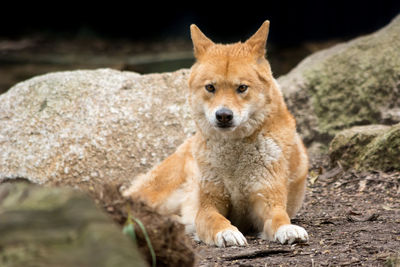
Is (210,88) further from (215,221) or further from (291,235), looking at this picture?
(291,235)

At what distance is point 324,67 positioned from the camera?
766 cm

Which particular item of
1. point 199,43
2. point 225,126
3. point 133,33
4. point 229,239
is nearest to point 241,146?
point 225,126

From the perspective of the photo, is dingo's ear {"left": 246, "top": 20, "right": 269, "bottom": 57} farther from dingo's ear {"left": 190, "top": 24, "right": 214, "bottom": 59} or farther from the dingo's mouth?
the dingo's mouth

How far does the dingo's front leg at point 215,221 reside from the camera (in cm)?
398

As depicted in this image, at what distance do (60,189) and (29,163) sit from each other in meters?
4.49

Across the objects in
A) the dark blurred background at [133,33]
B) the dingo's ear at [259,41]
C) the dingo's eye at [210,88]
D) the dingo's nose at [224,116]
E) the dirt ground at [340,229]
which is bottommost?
the dirt ground at [340,229]

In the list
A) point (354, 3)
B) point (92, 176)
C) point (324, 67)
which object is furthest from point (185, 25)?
point (92, 176)

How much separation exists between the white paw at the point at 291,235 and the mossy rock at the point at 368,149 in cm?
244

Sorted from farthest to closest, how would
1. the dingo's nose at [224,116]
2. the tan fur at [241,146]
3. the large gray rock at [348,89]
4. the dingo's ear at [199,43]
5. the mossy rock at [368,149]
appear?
the large gray rock at [348,89], the mossy rock at [368,149], the dingo's ear at [199,43], the tan fur at [241,146], the dingo's nose at [224,116]

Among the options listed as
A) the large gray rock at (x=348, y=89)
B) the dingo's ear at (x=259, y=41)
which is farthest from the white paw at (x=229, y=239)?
the large gray rock at (x=348, y=89)

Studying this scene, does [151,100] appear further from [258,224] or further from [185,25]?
[185,25]

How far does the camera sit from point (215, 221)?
Result: 4223 millimetres

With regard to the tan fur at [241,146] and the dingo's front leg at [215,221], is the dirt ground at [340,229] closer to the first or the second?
the dingo's front leg at [215,221]

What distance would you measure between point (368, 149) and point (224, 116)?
2651 millimetres
